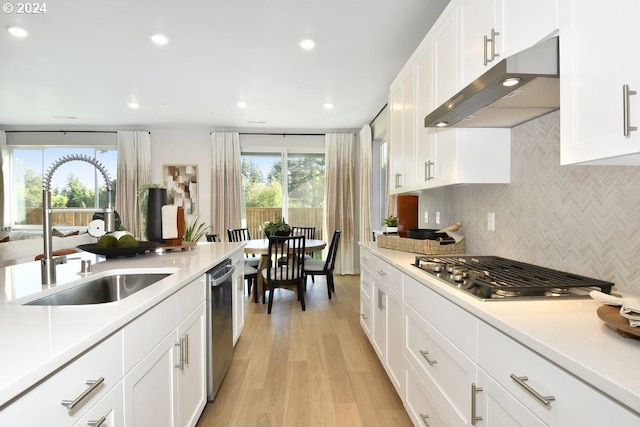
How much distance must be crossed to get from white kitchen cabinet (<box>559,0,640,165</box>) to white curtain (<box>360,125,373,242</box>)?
460 cm

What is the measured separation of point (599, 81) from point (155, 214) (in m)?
2.52

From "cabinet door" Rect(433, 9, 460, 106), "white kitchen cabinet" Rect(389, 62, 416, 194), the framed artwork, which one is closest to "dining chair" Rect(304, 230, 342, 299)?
"white kitchen cabinet" Rect(389, 62, 416, 194)

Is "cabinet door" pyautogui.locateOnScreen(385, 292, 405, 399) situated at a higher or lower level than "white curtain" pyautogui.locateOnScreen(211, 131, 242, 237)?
lower

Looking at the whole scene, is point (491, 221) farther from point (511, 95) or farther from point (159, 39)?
point (159, 39)

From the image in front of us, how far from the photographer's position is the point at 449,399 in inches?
50.0

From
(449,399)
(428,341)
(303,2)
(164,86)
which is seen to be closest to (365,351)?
(428,341)

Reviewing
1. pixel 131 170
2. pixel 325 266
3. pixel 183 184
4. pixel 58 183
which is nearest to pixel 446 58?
pixel 325 266

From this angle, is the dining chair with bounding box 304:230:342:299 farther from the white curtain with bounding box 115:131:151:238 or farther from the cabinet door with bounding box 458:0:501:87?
the white curtain with bounding box 115:131:151:238

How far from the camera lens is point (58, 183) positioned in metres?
6.02

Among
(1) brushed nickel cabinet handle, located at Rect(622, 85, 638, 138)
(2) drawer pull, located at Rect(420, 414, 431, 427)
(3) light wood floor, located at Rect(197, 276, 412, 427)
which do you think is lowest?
(3) light wood floor, located at Rect(197, 276, 412, 427)

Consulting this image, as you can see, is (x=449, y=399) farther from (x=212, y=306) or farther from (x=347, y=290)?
(x=347, y=290)

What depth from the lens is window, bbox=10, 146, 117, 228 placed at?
19.7 feet

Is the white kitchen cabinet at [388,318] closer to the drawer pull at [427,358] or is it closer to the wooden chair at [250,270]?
the drawer pull at [427,358]

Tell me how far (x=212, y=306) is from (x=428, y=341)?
121 cm
